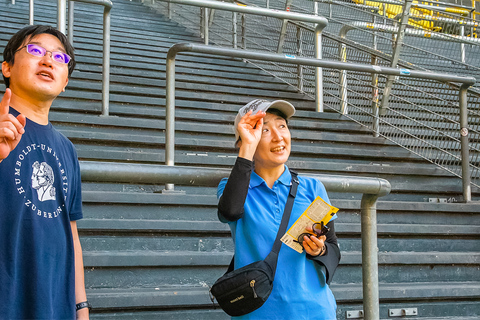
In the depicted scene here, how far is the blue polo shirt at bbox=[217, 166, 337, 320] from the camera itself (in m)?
1.72

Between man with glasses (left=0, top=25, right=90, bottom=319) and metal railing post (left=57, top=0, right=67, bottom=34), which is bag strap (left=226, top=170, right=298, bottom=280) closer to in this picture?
man with glasses (left=0, top=25, right=90, bottom=319)

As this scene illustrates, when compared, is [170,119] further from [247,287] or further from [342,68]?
[247,287]

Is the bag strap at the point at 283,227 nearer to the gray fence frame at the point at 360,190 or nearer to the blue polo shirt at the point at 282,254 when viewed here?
the blue polo shirt at the point at 282,254

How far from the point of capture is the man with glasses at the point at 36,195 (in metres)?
1.46

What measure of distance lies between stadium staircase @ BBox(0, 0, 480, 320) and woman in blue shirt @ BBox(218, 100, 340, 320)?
113 centimetres

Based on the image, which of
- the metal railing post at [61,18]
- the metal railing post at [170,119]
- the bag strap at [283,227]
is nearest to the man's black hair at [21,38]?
the bag strap at [283,227]

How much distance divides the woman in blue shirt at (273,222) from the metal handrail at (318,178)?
0.07m

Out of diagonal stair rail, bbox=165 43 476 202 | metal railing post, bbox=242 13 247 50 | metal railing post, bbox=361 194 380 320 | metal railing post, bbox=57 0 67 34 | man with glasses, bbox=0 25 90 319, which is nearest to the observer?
man with glasses, bbox=0 25 90 319

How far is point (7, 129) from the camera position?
4.38ft

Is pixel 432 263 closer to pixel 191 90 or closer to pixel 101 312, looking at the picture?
pixel 101 312

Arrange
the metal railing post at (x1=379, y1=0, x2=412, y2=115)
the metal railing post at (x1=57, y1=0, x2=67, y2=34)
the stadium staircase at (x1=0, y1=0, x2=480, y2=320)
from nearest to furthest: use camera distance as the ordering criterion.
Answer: the stadium staircase at (x1=0, y1=0, x2=480, y2=320), the metal railing post at (x1=57, y1=0, x2=67, y2=34), the metal railing post at (x1=379, y1=0, x2=412, y2=115)

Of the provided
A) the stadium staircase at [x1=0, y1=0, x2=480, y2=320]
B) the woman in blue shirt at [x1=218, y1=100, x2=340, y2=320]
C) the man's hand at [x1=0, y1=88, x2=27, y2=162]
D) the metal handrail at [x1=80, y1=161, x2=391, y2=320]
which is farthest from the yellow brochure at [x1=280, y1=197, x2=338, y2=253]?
the stadium staircase at [x1=0, y1=0, x2=480, y2=320]

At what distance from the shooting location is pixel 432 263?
3.54 metres

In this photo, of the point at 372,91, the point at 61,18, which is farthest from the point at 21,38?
the point at 372,91
